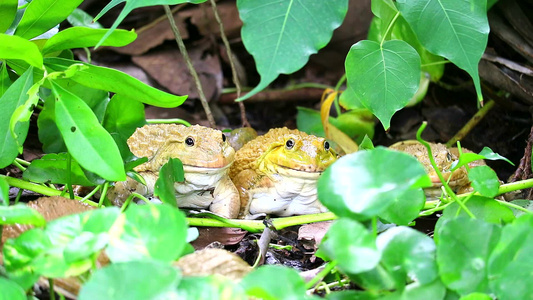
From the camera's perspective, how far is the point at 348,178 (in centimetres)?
128

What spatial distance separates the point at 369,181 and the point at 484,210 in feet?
1.99

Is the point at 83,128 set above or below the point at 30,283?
above

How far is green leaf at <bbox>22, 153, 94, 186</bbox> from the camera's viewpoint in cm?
194

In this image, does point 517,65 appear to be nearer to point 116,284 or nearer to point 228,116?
point 228,116

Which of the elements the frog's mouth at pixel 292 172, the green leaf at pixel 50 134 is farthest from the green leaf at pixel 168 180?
the frog's mouth at pixel 292 172

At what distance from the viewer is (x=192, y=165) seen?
2543mm

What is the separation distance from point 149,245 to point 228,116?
3.03m

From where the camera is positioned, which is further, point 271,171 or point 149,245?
point 271,171

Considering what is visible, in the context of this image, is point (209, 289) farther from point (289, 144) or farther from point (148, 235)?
point (289, 144)

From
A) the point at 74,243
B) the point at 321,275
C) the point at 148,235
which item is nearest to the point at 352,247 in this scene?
the point at 321,275

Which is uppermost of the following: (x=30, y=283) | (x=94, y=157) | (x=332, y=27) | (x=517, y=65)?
(x=332, y=27)

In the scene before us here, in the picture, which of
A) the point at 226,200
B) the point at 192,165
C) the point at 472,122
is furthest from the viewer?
the point at 472,122

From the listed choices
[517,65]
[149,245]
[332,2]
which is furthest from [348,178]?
[517,65]

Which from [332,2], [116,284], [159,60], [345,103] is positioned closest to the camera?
[116,284]
